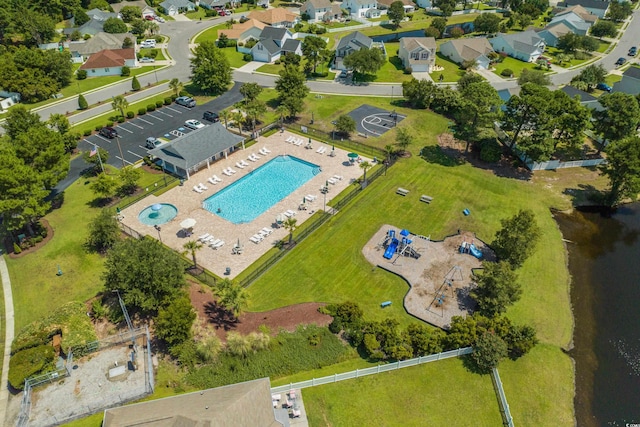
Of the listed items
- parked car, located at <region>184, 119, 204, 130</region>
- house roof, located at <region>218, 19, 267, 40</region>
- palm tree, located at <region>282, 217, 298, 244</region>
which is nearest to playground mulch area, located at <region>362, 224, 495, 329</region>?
palm tree, located at <region>282, 217, 298, 244</region>

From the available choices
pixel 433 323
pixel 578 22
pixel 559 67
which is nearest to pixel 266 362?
pixel 433 323

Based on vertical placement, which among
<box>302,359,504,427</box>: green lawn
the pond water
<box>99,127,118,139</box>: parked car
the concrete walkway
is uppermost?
<box>99,127,118,139</box>: parked car

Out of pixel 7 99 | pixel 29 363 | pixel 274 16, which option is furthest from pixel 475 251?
pixel 274 16

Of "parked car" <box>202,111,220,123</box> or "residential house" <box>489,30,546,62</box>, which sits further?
"residential house" <box>489,30,546,62</box>

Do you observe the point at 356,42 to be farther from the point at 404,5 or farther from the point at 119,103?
the point at 404,5

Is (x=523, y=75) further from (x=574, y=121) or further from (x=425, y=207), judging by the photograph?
(x=425, y=207)

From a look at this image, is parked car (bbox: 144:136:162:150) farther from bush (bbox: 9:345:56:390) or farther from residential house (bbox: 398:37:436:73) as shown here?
residential house (bbox: 398:37:436:73)
